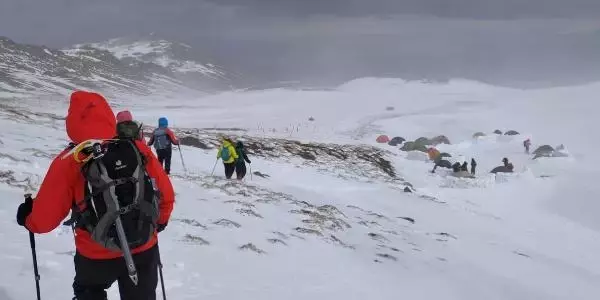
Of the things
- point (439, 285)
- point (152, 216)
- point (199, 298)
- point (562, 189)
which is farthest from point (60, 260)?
point (562, 189)

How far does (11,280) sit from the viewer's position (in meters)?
6.18

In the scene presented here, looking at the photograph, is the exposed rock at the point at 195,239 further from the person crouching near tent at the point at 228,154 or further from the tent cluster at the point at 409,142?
the tent cluster at the point at 409,142

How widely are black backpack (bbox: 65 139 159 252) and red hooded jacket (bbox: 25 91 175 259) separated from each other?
85mm

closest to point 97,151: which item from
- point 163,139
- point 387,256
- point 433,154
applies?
point 387,256

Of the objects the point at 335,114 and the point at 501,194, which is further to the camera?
the point at 335,114

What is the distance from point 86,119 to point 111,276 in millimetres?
1178

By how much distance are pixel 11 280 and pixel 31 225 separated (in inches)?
119

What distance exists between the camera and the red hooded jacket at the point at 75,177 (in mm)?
3549

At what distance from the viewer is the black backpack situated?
3.59 meters

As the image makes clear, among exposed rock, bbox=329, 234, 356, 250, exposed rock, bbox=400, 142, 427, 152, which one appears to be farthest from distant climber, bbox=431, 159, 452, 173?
exposed rock, bbox=329, 234, 356, 250

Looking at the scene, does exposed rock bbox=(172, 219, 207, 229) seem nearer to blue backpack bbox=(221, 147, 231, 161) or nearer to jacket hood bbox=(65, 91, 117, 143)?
blue backpack bbox=(221, 147, 231, 161)

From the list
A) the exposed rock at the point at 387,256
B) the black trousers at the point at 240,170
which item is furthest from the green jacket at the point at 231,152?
the exposed rock at the point at 387,256

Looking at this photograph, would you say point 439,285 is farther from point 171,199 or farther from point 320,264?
point 171,199

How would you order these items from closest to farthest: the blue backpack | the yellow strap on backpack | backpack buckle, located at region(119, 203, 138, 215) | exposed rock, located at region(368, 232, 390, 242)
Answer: the yellow strap on backpack, backpack buckle, located at region(119, 203, 138, 215), exposed rock, located at region(368, 232, 390, 242), the blue backpack
